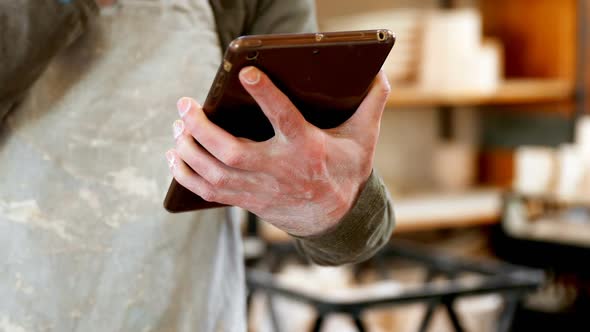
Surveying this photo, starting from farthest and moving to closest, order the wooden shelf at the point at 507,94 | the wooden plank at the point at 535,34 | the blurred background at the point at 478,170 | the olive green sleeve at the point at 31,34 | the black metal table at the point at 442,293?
the wooden plank at the point at 535,34 → the wooden shelf at the point at 507,94 → the blurred background at the point at 478,170 → the black metal table at the point at 442,293 → the olive green sleeve at the point at 31,34

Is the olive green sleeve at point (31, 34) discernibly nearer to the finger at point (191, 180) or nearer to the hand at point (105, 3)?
the hand at point (105, 3)

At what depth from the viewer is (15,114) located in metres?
0.58

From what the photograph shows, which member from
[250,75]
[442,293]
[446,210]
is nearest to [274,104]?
[250,75]

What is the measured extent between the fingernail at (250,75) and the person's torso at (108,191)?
8.8 inches

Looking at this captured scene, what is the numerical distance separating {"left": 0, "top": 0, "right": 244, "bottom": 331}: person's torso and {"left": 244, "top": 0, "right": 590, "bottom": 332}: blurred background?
58 centimetres

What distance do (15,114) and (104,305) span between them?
0.55 feet

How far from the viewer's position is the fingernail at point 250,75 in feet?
1.34

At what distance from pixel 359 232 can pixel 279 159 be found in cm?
16

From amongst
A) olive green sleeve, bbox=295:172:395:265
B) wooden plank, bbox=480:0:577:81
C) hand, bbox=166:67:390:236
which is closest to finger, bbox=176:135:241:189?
hand, bbox=166:67:390:236

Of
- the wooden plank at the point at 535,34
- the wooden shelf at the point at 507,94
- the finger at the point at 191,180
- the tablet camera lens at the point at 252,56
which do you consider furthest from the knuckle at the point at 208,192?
the wooden plank at the point at 535,34

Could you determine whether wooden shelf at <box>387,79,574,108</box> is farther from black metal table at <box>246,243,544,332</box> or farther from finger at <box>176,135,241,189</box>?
finger at <box>176,135,241,189</box>

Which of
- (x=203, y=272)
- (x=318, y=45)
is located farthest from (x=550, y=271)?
(x=318, y=45)

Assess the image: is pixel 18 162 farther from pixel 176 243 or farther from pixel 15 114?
pixel 176 243

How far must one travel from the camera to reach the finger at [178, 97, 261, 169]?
0.43 metres
